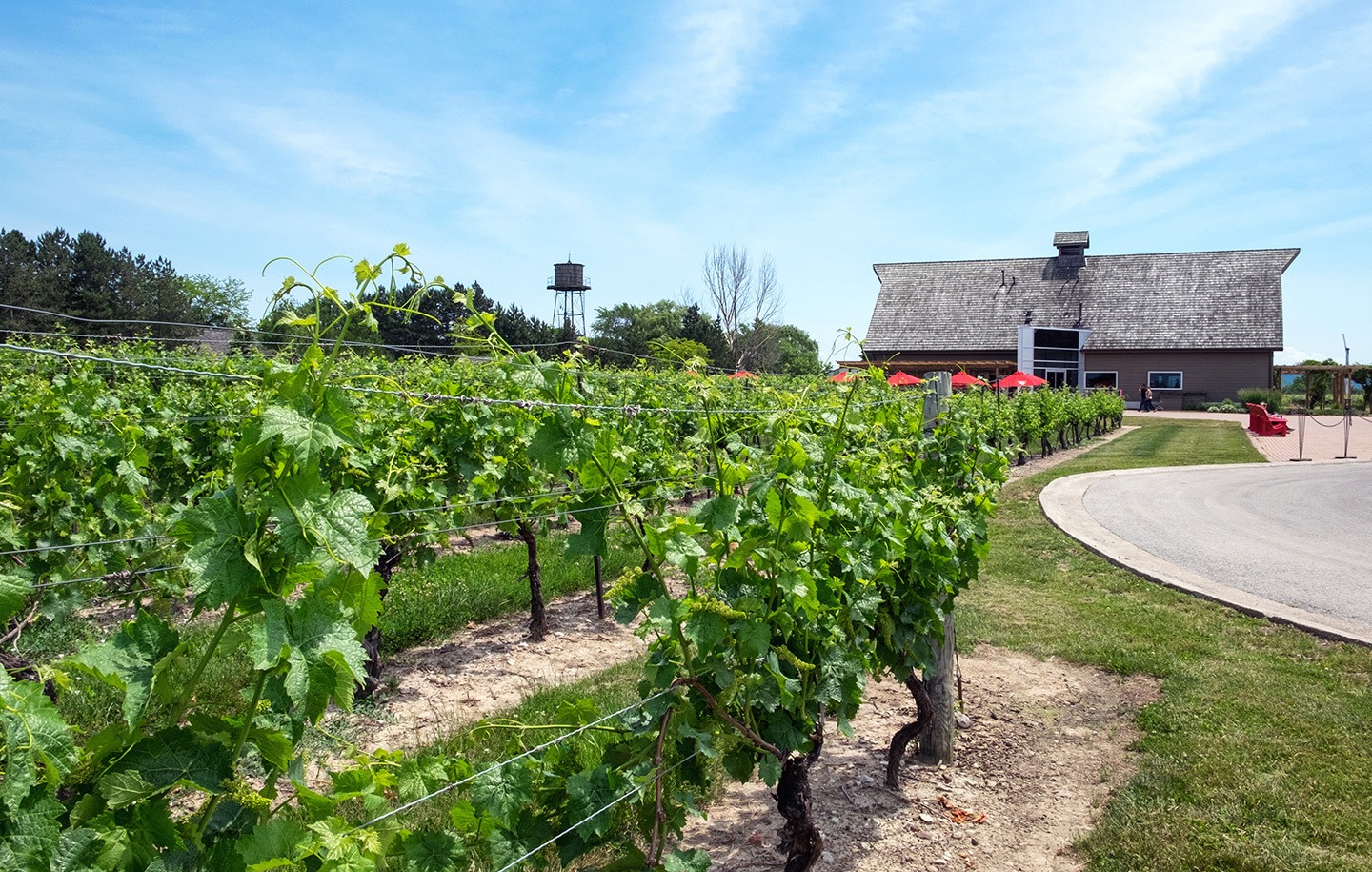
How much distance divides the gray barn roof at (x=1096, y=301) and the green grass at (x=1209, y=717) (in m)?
31.9

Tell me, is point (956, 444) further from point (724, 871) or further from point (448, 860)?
point (448, 860)

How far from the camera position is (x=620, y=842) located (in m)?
2.38

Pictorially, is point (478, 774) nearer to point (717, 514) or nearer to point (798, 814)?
point (717, 514)

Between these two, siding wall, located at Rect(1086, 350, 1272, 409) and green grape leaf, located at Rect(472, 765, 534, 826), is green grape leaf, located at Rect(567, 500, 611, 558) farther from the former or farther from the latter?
siding wall, located at Rect(1086, 350, 1272, 409)

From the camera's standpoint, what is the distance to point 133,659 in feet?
4.91

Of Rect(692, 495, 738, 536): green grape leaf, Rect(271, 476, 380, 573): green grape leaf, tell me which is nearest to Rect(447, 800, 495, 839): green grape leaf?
Rect(271, 476, 380, 573): green grape leaf

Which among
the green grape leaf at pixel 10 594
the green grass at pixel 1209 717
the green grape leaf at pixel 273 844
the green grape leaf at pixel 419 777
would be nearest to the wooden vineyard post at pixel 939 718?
the green grass at pixel 1209 717

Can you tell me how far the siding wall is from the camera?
122 feet

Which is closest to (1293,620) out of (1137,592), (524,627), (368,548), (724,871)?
(1137,592)

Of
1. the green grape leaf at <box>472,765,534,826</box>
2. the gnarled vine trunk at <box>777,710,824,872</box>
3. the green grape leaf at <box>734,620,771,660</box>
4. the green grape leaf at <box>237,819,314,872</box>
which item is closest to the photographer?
the green grape leaf at <box>237,819,314,872</box>

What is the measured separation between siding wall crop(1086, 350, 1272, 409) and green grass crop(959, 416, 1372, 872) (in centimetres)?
3457

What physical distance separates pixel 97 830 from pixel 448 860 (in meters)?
0.75

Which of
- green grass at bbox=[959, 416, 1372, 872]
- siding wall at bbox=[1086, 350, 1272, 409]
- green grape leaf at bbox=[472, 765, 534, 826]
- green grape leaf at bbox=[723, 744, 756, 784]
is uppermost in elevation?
siding wall at bbox=[1086, 350, 1272, 409]

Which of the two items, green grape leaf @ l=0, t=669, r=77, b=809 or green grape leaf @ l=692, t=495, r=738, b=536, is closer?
green grape leaf @ l=0, t=669, r=77, b=809
